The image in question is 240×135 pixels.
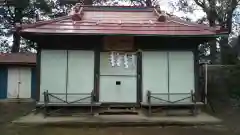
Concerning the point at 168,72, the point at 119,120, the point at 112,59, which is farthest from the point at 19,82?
the point at 119,120

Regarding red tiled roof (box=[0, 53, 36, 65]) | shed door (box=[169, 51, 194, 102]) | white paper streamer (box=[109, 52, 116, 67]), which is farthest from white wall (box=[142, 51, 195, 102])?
red tiled roof (box=[0, 53, 36, 65])

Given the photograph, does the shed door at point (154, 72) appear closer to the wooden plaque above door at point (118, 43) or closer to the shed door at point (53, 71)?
the wooden plaque above door at point (118, 43)

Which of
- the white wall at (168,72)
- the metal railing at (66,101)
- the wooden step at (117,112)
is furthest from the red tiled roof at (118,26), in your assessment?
the wooden step at (117,112)

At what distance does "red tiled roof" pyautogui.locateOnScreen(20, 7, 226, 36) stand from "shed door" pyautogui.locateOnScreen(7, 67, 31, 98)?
11.6 metres

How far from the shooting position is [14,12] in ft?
102

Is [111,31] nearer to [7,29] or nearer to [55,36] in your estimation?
[55,36]

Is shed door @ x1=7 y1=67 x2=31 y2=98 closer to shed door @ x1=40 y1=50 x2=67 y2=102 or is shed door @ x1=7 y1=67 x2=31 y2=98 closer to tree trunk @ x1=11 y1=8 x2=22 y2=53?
tree trunk @ x1=11 y1=8 x2=22 y2=53

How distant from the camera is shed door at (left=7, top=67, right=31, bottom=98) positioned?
24375 millimetres

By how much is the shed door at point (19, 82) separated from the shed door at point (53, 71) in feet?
40.5

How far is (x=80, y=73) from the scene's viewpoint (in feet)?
42.2

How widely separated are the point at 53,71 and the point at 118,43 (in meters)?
2.68

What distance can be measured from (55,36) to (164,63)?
4.21 m

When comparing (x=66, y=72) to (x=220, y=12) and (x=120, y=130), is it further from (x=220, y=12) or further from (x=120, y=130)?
(x=220, y=12)

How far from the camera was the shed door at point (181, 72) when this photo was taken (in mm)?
13000
